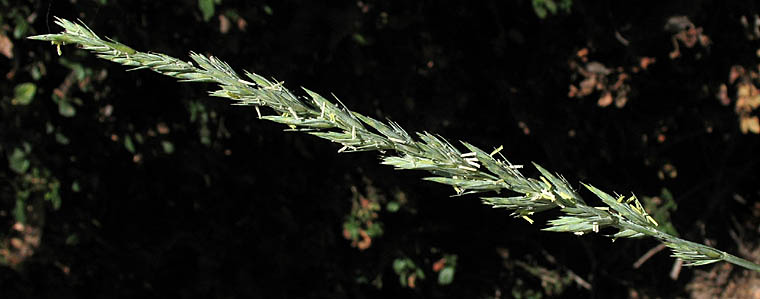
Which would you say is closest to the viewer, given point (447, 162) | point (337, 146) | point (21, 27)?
point (447, 162)

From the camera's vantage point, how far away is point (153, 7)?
2926mm

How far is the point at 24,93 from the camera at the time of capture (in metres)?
2.80

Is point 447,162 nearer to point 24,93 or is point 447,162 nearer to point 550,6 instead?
point 550,6

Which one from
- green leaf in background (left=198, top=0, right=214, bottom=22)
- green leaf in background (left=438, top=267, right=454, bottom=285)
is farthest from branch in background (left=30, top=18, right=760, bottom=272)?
green leaf in background (left=438, top=267, right=454, bottom=285)

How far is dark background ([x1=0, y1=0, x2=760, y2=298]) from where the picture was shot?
2.93 meters

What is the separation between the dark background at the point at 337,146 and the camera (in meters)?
2.93

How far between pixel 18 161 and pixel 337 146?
127cm

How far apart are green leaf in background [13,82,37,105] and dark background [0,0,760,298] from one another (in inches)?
0.5

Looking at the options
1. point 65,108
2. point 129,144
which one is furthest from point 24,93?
point 129,144

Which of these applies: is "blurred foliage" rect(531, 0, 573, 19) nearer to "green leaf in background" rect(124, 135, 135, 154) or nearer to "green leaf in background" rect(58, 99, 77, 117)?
"green leaf in background" rect(124, 135, 135, 154)

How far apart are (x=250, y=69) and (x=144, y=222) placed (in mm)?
1038

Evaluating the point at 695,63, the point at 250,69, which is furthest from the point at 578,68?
the point at 250,69

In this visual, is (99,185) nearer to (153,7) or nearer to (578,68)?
(153,7)

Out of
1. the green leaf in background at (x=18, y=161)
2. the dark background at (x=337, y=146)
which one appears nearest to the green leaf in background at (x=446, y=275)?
the dark background at (x=337, y=146)
